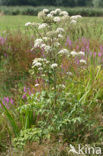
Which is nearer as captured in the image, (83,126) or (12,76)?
(83,126)

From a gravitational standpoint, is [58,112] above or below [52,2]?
below

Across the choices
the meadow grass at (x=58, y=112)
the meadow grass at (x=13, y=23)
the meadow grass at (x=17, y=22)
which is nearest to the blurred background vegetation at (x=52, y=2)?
the meadow grass at (x=13, y=23)

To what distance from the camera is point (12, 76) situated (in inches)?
204

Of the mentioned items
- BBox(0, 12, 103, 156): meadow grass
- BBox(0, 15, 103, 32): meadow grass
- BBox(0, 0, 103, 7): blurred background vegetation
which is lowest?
BBox(0, 12, 103, 156): meadow grass

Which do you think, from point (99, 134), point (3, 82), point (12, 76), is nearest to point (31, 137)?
point (99, 134)

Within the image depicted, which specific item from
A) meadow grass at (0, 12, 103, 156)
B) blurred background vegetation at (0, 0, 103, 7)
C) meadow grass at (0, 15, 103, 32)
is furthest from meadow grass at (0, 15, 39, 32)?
blurred background vegetation at (0, 0, 103, 7)

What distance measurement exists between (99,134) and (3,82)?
2.46 meters

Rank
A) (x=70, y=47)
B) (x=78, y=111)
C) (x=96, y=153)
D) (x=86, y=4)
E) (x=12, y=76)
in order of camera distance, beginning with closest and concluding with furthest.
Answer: (x=96, y=153), (x=78, y=111), (x=12, y=76), (x=70, y=47), (x=86, y=4)

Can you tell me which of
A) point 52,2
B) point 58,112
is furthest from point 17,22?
point 52,2

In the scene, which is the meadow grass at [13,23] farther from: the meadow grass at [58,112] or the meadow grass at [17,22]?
the meadow grass at [58,112]

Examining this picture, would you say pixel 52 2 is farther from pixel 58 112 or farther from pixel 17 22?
pixel 58 112

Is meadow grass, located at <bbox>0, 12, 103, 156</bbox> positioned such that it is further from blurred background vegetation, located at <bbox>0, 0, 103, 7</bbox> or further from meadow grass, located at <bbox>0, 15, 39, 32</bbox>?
blurred background vegetation, located at <bbox>0, 0, 103, 7</bbox>

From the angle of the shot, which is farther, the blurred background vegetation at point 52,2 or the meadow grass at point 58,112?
the blurred background vegetation at point 52,2

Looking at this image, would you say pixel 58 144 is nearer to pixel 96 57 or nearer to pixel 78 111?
pixel 78 111
